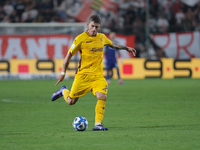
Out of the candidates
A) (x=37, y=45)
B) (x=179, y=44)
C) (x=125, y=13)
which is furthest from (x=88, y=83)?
(x=125, y=13)

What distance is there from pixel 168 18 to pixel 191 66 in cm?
377

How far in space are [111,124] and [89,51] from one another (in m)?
1.36

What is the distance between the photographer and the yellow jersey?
6488 millimetres

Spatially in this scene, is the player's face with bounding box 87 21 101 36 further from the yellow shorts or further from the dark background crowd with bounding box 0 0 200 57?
the dark background crowd with bounding box 0 0 200 57

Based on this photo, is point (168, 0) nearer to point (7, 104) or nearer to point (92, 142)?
point (7, 104)

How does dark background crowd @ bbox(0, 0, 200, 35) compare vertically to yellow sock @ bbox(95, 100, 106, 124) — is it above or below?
above

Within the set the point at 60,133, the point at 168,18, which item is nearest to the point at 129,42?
the point at 168,18

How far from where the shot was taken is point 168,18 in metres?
22.2

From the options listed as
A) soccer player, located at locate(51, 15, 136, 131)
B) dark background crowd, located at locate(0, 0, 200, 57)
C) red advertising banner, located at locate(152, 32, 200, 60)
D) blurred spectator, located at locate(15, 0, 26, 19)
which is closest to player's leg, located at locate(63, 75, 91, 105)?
soccer player, located at locate(51, 15, 136, 131)

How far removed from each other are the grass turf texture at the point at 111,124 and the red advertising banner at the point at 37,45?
9.01 meters

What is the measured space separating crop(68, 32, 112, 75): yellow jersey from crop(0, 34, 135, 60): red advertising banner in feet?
44.6

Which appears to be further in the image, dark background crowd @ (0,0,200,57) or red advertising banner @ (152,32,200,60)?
dark background crowd @ (0,0,200,57)

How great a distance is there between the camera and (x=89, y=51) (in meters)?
6.54

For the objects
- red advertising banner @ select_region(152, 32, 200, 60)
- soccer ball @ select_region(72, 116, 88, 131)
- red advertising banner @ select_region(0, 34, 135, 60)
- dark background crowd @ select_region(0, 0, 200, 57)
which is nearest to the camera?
soccer ball @ select_region(72, 116, 88, 131)
